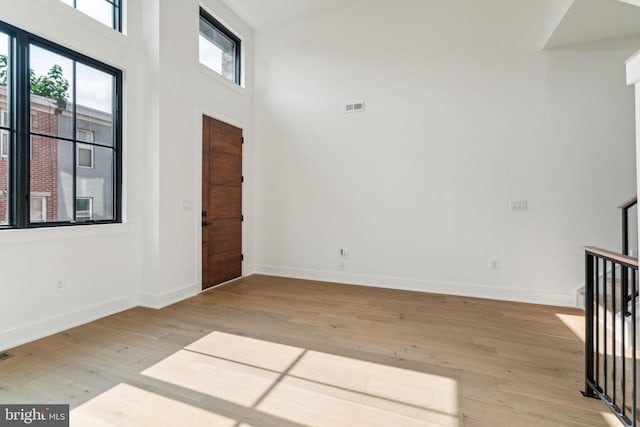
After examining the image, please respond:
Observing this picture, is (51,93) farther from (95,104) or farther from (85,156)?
(85,156)

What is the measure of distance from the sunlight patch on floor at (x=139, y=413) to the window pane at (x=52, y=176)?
71.6 inches

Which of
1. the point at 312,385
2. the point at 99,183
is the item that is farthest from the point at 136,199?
the point at 312,385

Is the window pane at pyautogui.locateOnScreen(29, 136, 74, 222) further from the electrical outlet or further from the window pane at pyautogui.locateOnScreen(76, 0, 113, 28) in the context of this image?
the electrical outlet

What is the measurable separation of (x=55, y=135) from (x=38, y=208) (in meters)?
0.68

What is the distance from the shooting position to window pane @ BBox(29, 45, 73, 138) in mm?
2678

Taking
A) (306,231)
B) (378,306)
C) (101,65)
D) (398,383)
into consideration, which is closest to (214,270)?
(306,231)

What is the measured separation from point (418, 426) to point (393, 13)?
188 inches

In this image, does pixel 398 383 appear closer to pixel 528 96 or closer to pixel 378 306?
pixel 378 306

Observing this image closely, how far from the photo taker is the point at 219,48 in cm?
460

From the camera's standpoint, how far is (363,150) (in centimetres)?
451

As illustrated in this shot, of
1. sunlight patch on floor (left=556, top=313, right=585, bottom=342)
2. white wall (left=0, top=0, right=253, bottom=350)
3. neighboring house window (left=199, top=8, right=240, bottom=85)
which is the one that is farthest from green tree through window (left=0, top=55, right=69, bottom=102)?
sunlight patch on floor (left=556, top=313, right=585, bottom=342)

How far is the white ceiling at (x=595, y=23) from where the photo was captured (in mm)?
→ 2916

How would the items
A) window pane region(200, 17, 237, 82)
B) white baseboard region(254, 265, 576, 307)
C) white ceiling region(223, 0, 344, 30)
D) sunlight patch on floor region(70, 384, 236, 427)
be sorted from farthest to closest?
1. white ceiling region(223, 0, 344, 30)
2. window pane region(200, 17, 237, 82)
3. white baseboard region(254, 265, 576, 307)
4. sunlight patch on floor region(70, 384, 236, 427)

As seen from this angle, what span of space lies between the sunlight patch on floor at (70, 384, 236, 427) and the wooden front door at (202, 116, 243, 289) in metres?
2.34
